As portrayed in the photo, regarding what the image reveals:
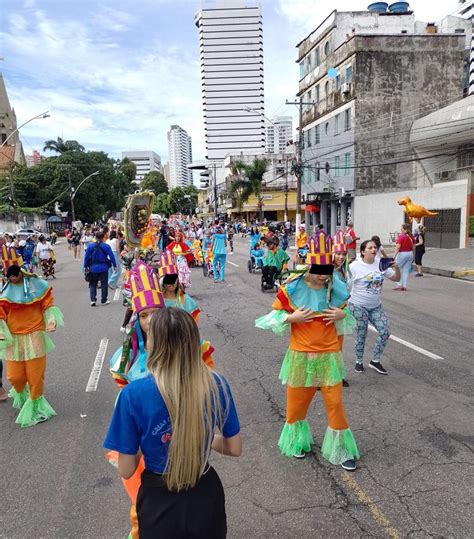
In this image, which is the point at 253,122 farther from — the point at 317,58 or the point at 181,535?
the point at 181,535

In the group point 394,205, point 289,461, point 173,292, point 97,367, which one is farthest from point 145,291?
point 394,205

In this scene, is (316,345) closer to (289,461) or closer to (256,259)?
(289,461)

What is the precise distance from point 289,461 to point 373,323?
8.53 ft

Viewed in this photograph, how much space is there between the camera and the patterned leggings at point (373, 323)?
5957mm

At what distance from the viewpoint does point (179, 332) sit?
182 cm

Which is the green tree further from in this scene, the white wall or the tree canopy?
the white wall

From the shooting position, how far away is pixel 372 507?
3334 mm

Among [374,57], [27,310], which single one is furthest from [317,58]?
[27,310]

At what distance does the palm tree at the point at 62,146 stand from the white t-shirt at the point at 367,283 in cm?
6259

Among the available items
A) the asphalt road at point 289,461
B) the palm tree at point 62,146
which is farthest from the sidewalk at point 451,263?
the palm tree at point 62,146

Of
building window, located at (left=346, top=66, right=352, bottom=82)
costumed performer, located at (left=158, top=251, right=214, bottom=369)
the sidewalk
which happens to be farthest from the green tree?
costumed performer, located at (left=158, top=251, right=214, bottom=369)

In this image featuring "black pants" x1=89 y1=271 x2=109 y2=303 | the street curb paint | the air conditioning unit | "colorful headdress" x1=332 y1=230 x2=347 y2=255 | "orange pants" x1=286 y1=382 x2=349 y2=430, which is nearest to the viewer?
the street curb paint

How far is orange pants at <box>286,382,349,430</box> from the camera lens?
3.76 meters

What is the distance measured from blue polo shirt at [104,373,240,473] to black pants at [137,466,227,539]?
3.4 inches
